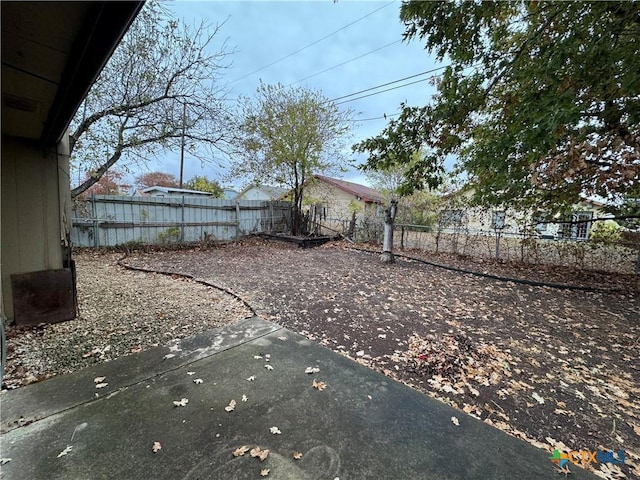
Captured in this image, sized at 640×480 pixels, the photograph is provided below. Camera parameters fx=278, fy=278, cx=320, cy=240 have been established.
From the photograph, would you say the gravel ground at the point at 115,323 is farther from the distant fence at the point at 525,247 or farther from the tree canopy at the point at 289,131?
the distant fence at the point at 525,247

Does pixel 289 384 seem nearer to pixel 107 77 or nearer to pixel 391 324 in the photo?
pixel 391 324

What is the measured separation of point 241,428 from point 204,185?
2578cm

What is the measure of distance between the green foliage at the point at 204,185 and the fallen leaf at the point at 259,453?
2269 cm

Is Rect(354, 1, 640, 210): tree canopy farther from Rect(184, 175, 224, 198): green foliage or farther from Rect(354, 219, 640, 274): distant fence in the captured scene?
Rect(184, 175, 224, 198): green foliage

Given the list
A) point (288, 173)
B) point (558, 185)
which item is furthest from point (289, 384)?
point (288, 173)

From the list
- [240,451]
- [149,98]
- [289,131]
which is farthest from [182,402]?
[289,131]

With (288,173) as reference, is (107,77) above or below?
above

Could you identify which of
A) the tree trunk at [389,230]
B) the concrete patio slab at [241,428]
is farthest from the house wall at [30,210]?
the tree trunk at [389,230]

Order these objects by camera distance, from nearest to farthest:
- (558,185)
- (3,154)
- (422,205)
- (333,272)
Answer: (3,154), (558,185), (333,272), (422,205)

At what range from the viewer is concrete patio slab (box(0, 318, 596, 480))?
159cm

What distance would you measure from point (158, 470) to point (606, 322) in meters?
5.46

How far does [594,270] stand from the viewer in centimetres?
665

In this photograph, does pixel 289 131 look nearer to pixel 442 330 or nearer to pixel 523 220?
pixel 523 220

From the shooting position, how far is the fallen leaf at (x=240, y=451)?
1671mm
